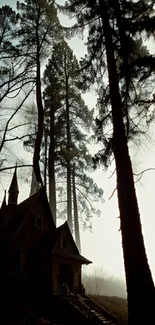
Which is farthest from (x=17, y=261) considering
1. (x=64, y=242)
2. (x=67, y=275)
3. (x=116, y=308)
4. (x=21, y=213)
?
(x=116, y=308)

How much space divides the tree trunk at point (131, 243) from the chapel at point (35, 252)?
40.1ft

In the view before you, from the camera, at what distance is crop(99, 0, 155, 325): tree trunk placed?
555 centimetres

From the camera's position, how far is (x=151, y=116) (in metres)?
8.96

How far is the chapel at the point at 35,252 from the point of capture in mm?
17366

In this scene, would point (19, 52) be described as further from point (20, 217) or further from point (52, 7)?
point (20, 217)

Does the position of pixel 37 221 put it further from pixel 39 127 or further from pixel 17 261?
pixel 39 127

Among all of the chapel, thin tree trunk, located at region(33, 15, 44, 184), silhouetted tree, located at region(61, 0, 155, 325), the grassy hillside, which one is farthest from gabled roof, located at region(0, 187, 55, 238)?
silhouetted tree, located at region(61, 0, 155, 325)

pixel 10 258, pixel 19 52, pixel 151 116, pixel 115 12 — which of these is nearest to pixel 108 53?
pixel 115 12

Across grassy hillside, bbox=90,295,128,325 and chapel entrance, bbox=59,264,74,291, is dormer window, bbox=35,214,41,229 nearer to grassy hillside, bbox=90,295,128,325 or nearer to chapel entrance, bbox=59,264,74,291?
chapel entrance, bbox=59,264,74,291

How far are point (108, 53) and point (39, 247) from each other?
14669mm

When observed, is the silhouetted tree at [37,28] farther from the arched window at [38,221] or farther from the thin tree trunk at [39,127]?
the arched window at [38,221]

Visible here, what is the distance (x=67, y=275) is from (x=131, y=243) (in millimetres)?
16690

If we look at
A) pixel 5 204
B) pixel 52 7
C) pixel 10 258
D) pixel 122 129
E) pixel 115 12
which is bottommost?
pixel 10 258

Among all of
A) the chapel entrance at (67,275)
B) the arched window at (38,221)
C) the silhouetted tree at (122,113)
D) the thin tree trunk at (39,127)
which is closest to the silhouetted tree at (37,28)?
the thin tree trunk at (39,127)
